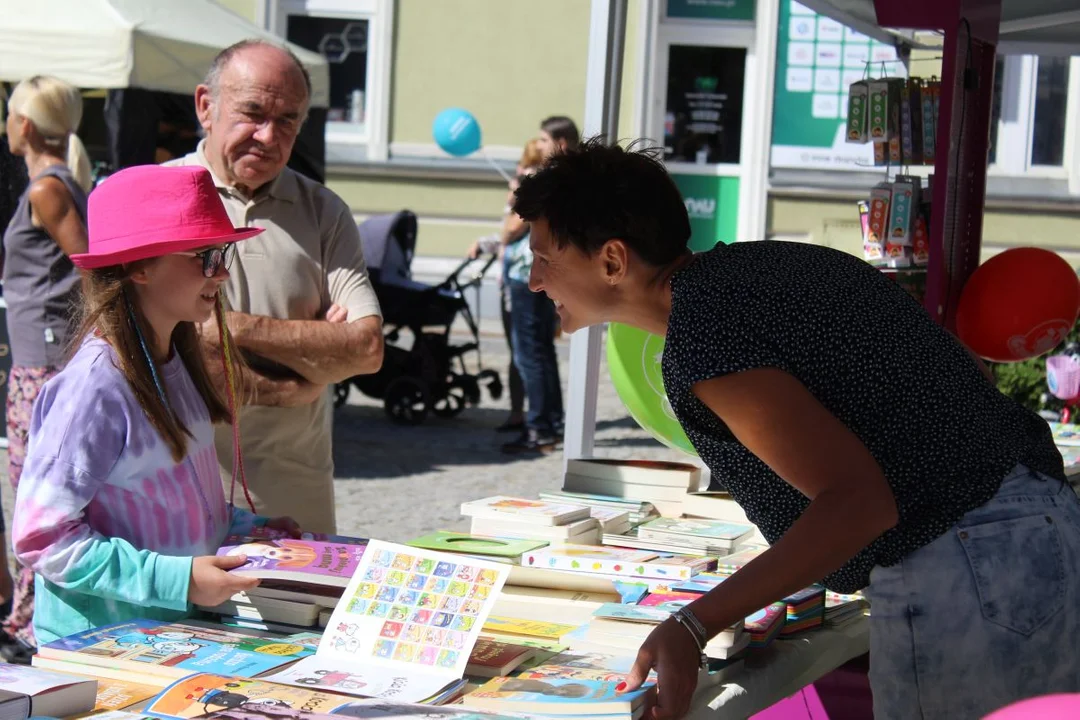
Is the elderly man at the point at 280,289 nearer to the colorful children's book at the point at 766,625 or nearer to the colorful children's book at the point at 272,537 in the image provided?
the colorful children's book at the point at 272,537

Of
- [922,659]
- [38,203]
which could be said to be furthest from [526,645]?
[38,203]

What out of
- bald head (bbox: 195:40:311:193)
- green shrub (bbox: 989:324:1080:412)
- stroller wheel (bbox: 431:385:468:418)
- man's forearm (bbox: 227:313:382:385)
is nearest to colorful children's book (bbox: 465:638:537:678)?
man's forearm (bbox: 227:313:382:385)

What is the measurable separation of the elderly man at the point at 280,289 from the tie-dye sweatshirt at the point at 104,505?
71 centimetres

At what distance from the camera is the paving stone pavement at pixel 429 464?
6449 mm

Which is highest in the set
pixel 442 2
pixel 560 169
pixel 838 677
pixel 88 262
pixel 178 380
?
pixel 442 2

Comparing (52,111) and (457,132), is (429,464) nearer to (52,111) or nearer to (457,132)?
(52,111)

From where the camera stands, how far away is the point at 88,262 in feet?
7.07

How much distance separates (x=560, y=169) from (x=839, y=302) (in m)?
0.44

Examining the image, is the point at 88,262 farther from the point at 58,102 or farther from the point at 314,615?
the point at 58,102

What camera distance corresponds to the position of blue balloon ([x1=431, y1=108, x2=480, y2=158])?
10.9m

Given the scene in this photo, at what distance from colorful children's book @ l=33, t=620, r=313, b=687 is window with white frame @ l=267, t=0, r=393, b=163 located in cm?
1135

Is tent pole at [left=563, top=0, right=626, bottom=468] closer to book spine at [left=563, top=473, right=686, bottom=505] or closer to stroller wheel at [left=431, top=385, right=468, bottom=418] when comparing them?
book spine at [left=563, top=473, right=686, bottom=505]

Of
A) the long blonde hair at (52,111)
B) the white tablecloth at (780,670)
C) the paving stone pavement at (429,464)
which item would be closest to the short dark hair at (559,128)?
the paving stone pavement at (429,464)

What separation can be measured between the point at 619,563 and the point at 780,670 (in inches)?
15.7
